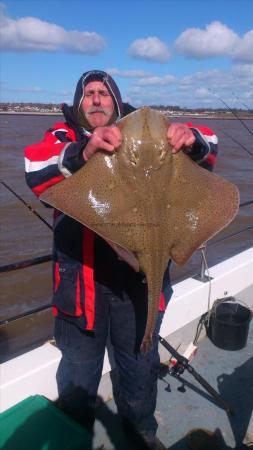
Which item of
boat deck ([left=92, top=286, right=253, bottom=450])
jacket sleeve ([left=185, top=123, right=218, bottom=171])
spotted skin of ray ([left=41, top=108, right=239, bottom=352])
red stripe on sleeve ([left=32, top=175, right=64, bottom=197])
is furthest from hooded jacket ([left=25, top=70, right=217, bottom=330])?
boat deck ([left=92, top=286, right=253, bottom=450])

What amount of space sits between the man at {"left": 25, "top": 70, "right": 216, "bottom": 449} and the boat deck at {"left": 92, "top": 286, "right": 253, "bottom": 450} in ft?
0.90

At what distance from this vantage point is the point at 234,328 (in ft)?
14.1

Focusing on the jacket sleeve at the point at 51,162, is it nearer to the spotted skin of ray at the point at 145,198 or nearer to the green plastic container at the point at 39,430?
the spotted skin of ray at the point at 145,198

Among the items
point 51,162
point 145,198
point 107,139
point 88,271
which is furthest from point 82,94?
point 88,271

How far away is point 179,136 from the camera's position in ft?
7.14

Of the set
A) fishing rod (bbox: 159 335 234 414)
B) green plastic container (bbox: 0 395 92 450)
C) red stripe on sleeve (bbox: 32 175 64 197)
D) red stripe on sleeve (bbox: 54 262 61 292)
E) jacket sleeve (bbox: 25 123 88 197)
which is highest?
jacket sleeve (bbox: 25 123 88 197)

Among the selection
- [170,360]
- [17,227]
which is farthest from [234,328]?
[17,227]

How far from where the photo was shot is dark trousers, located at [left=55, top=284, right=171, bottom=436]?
9.32 ft

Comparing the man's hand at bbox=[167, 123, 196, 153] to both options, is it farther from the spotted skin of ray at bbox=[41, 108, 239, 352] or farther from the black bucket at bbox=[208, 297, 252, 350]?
the black bucket at bbox=[208, 297, 252, 350]

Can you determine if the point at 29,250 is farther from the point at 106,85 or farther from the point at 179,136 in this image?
the point at 179,136

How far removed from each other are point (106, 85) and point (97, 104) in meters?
0.16

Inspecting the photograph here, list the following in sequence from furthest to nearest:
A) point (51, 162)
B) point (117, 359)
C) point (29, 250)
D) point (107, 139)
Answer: point (29, 250), point (117, 359), point (51, 162), point (107, 139)

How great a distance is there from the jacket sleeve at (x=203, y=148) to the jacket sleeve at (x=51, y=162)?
2.09 ft

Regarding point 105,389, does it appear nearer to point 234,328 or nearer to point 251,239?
point 234,328
